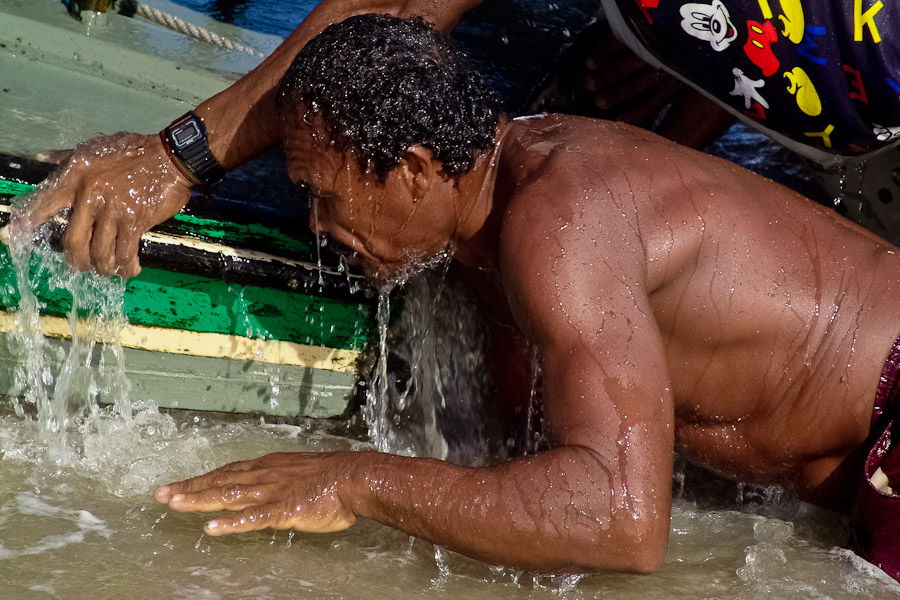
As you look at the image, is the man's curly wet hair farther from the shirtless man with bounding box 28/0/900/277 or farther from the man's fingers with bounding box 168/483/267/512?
the man's fingers with bounding box 168/483/267/512

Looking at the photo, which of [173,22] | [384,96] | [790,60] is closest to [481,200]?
[384,96]

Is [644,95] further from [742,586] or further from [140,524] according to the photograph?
[140,524]

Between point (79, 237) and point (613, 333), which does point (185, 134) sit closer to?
point (79, 237)

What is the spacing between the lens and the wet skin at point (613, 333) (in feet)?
6.38

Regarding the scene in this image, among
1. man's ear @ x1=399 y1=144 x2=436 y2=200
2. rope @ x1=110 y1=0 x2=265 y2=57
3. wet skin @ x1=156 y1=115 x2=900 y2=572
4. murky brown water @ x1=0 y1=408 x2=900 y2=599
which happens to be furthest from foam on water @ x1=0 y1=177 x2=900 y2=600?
rope @ x1=110 y1=0 x2=265 y2=57

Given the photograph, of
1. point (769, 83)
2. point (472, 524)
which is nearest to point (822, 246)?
point (769, 83)

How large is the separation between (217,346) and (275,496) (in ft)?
2.98

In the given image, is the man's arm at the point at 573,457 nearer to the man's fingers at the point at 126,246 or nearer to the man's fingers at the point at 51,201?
the man's fingers at the point at 126,246

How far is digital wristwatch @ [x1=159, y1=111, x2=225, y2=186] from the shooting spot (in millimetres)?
2742

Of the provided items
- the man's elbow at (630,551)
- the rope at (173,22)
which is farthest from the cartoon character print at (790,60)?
the rope at (173,22)

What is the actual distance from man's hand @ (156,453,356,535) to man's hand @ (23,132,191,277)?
0.74 m

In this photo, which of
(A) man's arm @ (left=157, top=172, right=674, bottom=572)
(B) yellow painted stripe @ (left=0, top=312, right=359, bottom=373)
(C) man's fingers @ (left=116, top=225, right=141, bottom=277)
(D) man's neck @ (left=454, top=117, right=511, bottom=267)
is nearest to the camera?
(A) man's arm @ (left=157, top=172, right=674, bottom=572)

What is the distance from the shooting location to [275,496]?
2.16 m

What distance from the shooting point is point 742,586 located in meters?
2.39
